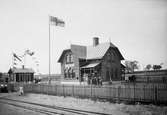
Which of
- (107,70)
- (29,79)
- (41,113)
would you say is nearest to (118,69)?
(107,70)

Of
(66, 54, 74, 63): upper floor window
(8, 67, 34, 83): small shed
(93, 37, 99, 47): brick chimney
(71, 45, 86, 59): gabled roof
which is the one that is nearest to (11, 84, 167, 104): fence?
(71, 45, 86, 59): gabled roof

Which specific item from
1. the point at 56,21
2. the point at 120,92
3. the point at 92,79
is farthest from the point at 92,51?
the point at 120,92

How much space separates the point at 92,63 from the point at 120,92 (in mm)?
16583

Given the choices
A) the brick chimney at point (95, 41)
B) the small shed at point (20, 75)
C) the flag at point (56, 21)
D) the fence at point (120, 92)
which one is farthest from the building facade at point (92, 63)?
the small shed at point (20, 75)

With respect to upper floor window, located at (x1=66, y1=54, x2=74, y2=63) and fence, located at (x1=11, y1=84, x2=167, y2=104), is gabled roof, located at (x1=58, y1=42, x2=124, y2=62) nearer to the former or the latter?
upper floor window, located at (x1=66, y1=54, x2=74, y2=63)

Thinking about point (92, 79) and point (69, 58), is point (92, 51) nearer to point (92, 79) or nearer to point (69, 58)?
point (69, 58)

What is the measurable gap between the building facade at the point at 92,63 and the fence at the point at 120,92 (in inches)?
357

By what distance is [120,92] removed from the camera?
14.6 m

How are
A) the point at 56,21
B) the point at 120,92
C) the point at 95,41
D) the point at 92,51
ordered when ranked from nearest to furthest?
Result: the point at 120,92 < the point at 56,21 < the point at 92,51 < the point at 95,41

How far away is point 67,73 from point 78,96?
15.9 m

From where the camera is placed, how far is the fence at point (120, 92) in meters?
12.5

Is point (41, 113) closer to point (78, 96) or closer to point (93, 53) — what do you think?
point (78, 96)

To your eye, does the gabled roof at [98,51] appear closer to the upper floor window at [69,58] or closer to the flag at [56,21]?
the upper floor window at [69,58]

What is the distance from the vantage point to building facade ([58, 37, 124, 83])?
29.9 metres
